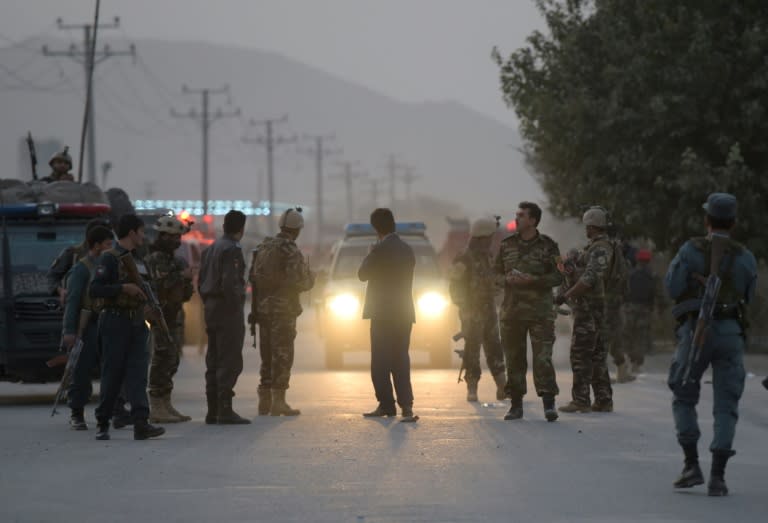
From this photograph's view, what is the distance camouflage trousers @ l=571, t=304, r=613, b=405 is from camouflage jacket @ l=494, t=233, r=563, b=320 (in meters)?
1.23

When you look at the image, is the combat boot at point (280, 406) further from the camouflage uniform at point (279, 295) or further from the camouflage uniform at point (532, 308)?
the camouflage uniform at point (532, 308)

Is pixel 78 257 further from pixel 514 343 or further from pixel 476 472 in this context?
pixel 476 472

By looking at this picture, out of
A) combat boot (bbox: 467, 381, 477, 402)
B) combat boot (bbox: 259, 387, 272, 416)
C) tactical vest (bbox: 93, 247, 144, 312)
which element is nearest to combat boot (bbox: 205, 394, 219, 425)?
combat boot (bbox: 259, 387, 272, 416)

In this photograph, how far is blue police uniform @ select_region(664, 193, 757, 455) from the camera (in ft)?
36.8

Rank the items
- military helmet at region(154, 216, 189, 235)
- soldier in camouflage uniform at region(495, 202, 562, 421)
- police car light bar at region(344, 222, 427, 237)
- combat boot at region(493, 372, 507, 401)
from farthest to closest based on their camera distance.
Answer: police car light bar at region(344, 222, 427, 237)
combat boot at region(493, 372, 507, 401)
military helmet at region(154, 216, 189, 235)
soldier in camouflage uniform at region(495, 202, 562, 421)

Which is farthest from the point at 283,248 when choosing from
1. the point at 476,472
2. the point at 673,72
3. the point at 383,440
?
the point at 673,72

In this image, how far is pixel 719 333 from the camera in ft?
37.0

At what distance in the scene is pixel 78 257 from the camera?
712 inches

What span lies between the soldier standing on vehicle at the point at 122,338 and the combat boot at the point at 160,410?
172 centimetres

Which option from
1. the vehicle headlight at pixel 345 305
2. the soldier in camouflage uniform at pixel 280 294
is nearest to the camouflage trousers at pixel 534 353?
the soldier in camouflage uniform at pixel 280 294

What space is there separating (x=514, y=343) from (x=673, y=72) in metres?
13.7

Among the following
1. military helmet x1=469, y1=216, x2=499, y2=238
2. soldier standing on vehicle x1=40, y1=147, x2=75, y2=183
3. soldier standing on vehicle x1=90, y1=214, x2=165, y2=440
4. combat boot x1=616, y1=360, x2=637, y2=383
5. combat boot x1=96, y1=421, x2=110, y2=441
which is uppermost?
soldier standing on vehicle x1=40, y1=147, x2=75, y2=183

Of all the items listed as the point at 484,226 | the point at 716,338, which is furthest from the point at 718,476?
the point at 484,226

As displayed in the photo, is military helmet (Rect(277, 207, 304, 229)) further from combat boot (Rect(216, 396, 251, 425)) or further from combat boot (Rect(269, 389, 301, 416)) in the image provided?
combat boot (Rect(216, 396, 251, 425))
